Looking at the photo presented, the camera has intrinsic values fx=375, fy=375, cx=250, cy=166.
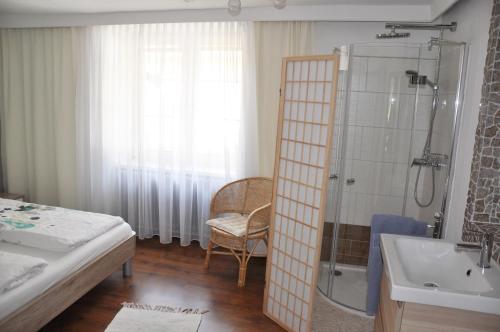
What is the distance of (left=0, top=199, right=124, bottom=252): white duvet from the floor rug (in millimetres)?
635

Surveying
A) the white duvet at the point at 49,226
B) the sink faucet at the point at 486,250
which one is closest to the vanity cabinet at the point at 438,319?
the sink faucet at the point at 486,250

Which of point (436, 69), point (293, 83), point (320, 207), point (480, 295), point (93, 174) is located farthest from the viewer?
point (93, 174)

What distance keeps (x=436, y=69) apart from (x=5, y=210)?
3.85 metres

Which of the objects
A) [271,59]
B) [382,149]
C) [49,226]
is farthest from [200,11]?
[49,226]

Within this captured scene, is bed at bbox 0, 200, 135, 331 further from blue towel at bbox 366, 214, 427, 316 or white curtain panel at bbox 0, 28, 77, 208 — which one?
blue towel at bbox 366, 214, 427, 316

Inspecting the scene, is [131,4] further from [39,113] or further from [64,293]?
[64,293]

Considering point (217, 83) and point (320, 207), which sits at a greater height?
point (217, 83)

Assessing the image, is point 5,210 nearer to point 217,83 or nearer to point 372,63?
point 217,83

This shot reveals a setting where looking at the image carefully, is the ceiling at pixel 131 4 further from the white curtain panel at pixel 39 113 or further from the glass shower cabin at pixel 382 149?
the glass shower cabin at pixel 382 149

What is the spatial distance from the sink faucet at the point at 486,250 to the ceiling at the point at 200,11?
6.24ft

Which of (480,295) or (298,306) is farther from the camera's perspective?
(298,306)

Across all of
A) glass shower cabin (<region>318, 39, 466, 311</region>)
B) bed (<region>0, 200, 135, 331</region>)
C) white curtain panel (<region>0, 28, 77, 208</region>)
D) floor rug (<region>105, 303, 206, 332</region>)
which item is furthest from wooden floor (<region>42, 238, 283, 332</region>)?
white curtain panel (<region>0, 28, 77, 208</region>)

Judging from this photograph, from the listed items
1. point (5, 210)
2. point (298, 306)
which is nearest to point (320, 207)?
point (298, 306)

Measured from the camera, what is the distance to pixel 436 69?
2957 mm
